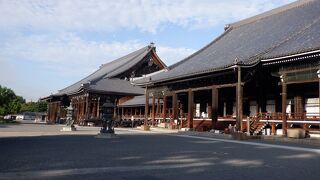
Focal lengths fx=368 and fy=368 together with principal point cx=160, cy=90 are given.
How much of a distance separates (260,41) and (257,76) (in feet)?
11.1

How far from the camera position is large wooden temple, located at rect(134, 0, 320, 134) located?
21.5 m

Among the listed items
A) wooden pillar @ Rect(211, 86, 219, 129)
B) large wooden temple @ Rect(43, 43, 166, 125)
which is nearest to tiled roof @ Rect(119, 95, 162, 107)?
large wooden temple @ Rect(43, 43, 166, 125)

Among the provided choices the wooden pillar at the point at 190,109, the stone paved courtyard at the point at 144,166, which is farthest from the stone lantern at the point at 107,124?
the wooden pillar at the point at 190,109

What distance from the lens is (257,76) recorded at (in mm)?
25000

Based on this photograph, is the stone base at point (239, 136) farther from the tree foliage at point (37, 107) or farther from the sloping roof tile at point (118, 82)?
the tree foliage at point (37, 107)

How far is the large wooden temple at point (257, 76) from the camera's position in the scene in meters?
21.5

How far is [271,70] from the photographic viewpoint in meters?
23.5

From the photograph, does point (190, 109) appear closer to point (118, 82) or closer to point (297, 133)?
point (297, 133)

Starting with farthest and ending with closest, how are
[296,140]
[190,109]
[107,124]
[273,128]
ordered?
[190,109]
[273,128]
[107,124]
[296,140]

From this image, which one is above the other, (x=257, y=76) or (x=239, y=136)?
(x=257, y=76)

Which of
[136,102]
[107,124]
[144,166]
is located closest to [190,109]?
[107,124]

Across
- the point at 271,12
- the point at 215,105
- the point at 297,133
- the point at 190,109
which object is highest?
the point at 271,12

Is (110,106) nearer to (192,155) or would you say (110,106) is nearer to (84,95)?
(192,155)

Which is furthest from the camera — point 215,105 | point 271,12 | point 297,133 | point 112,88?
point 112,88
